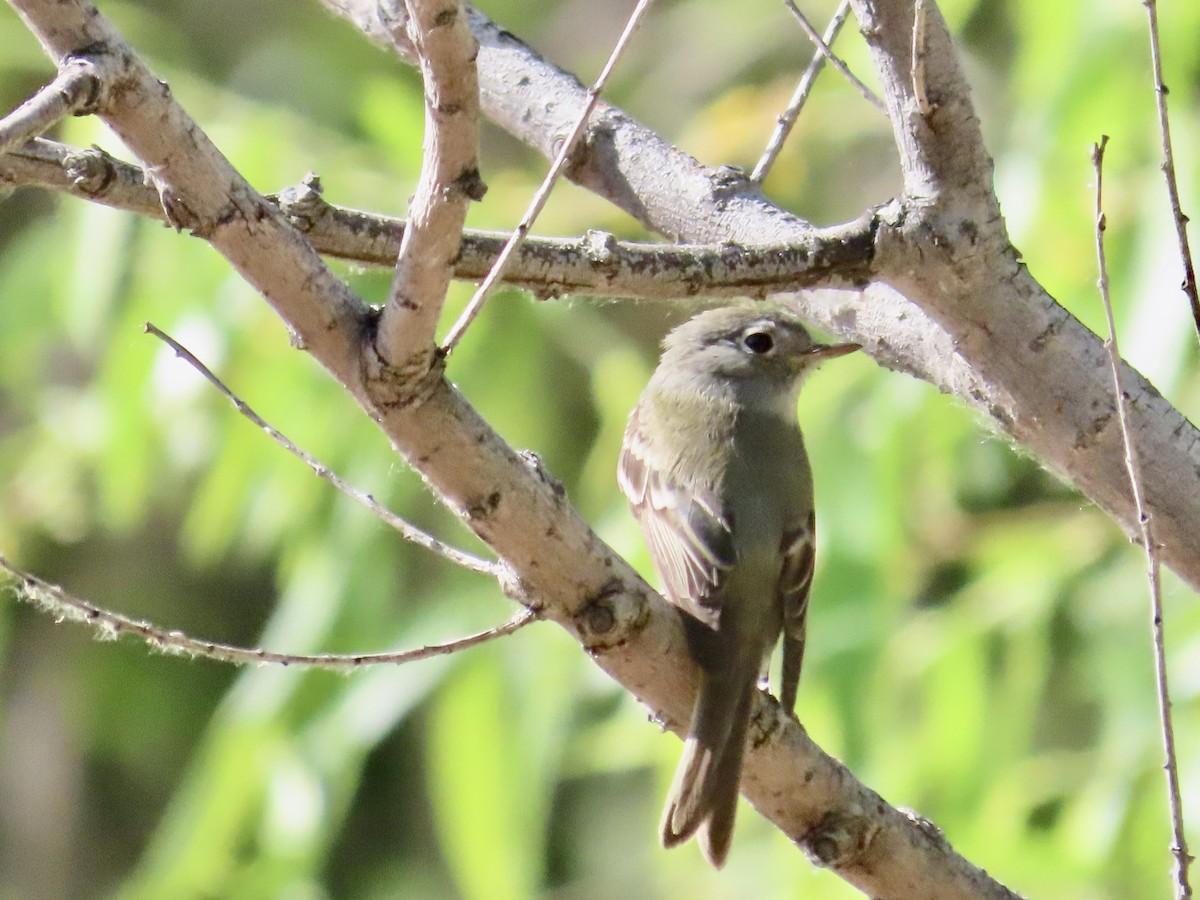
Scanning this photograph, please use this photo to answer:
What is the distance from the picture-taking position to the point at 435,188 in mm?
1658

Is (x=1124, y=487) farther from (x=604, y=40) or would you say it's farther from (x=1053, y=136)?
(x=604, y=40)

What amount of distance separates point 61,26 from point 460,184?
44cm

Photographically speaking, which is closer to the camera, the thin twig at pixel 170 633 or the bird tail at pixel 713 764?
the thin twig at pixel 170 633

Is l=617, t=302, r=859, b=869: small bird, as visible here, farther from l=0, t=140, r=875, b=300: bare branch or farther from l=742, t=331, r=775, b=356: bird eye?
l=0, t=140, r=875, b=300: bare branch

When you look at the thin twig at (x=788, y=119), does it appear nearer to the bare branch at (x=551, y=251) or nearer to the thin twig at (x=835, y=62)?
the thin twig at (x=835, y=62)

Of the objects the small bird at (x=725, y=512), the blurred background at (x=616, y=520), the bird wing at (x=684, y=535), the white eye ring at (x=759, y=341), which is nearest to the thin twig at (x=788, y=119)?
the blurred background at (x=616, y=520)

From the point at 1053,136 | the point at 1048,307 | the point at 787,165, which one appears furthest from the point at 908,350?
the point at 787,165

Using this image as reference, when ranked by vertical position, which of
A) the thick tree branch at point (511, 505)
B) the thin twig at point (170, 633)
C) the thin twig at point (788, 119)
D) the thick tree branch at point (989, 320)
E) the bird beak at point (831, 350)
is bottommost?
the thin twig at point (170, 633)

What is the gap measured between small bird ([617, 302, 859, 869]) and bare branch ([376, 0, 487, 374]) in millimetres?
861

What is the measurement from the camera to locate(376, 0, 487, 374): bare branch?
154 cm

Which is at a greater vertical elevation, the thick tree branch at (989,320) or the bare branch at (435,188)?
the thick tree branch at (989,320)

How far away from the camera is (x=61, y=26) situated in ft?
5.44

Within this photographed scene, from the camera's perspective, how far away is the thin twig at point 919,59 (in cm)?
201

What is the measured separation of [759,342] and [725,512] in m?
0.65
